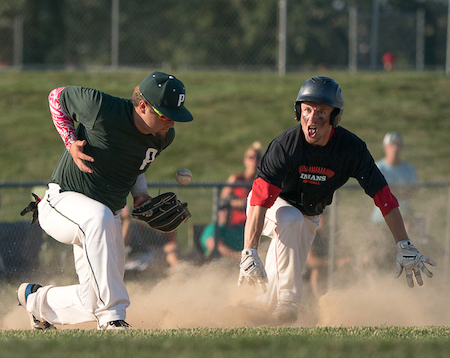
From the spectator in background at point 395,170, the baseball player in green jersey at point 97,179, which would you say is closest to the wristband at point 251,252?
the baseball player in green jersey at point 97,179

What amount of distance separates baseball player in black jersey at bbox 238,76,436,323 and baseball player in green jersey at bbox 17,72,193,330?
3.08 feet

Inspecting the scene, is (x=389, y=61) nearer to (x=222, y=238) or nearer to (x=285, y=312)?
(x=222, y=238)

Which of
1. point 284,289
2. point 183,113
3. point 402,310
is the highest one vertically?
point 183,113

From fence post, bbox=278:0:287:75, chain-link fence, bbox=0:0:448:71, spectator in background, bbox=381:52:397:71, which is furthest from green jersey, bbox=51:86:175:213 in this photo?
spectator in background, bbox=381:52:397:71

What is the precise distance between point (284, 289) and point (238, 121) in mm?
8676

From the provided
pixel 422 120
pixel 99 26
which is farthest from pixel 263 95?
pixel 99 26

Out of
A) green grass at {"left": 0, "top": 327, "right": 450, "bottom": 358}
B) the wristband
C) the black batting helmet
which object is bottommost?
green grass at {"left": 0, "top": 327, "right": 450, "bottom": 358}

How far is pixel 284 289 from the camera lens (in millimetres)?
5398

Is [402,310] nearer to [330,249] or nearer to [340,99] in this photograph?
[330,249]

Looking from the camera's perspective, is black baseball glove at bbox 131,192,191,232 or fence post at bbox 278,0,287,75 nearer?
black baseball glove at bbox 131,192,191,232

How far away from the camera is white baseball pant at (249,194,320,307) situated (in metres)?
5.31

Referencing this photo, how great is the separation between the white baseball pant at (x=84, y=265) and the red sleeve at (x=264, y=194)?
4.02ft

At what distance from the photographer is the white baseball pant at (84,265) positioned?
14.4ft

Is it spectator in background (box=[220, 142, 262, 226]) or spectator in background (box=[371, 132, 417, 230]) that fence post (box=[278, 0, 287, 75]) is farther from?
spectator in background (box=[220, 142, 262, 226])
